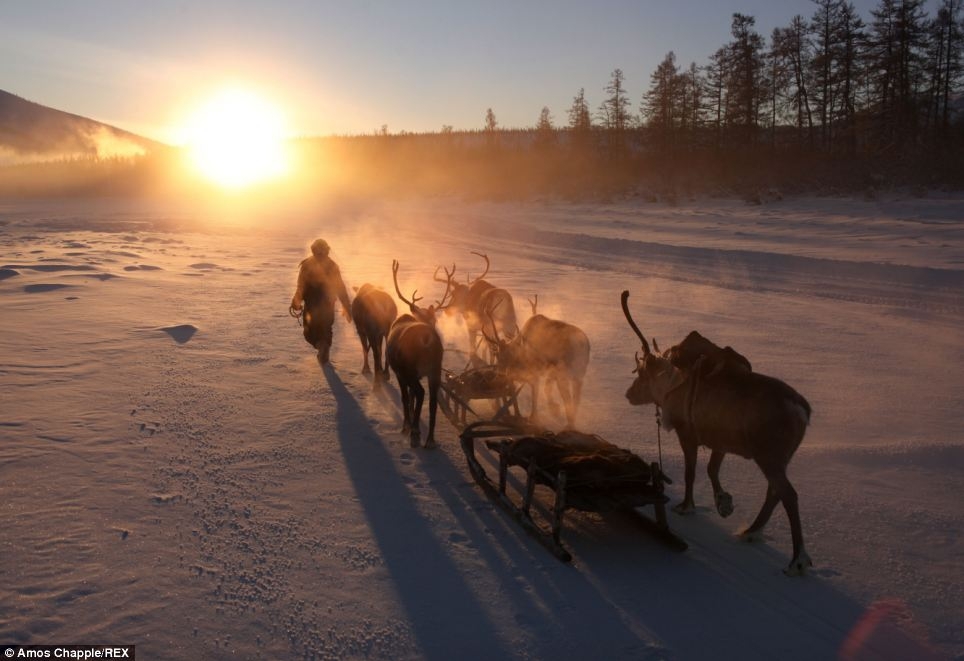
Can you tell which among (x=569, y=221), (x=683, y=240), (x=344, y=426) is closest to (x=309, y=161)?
(x=569, y=221)

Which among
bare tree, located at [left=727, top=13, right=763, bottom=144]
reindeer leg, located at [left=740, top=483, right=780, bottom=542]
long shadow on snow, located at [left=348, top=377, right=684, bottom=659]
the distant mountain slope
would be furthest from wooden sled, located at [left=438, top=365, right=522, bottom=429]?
the distant mountain slope

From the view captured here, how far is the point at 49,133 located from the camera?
120188 mm

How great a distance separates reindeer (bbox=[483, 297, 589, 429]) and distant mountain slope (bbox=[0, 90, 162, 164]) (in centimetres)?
11056

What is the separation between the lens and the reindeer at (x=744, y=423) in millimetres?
5008

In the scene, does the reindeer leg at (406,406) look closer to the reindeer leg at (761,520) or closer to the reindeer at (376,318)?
the reindeer at (376,318)

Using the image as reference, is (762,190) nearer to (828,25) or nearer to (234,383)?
(828,25)

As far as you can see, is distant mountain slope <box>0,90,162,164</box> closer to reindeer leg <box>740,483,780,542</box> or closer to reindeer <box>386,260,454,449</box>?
reindeer <box>386,260,454,449</box>

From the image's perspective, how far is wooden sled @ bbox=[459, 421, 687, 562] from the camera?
16.8 ft

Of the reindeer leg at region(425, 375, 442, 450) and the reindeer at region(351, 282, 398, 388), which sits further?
the reindeer at region(351, 282, 398, 388)

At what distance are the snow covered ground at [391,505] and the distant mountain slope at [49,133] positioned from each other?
10687 cm

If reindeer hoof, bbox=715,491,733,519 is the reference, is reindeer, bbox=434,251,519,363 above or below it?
above

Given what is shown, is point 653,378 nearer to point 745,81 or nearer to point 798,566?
point 798,566

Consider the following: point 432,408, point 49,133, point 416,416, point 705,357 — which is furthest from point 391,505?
point 49,133

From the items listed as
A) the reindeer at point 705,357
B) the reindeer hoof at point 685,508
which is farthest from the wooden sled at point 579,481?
the reindeer at point 705,357
